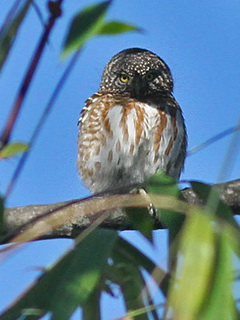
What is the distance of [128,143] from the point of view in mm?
3596

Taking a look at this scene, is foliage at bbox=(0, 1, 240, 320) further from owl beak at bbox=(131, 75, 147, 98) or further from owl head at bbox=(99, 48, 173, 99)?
owl head at bbox=(99, 48, 173, 99)

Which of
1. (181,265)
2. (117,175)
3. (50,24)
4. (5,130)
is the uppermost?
(50,24)

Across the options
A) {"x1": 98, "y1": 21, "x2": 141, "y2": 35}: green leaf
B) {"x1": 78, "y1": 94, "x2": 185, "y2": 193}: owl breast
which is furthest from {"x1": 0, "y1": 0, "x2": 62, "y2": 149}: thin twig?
{"x1": 78, "y1": 94, "x2": 185, "y2": 193}: owl breast

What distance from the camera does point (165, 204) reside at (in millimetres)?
1215

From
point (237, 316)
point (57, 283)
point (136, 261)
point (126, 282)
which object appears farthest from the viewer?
point (136, 261)

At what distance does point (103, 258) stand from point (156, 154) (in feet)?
7.04

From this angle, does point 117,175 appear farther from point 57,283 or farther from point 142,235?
point 57,283

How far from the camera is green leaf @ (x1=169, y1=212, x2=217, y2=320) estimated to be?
3.17 feet

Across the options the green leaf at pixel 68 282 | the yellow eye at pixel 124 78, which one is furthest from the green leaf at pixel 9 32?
the yellow eye at pixel 124 78

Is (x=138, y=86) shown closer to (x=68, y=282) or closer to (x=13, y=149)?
(x=68, y=282)

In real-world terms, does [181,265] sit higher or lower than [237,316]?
higher

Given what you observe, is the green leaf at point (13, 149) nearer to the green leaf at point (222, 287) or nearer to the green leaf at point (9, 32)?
the green leaf at point (9, 32)

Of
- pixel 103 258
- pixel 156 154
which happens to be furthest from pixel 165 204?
pixel 156 154

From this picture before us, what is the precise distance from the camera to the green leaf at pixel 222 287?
1025 millimetres
